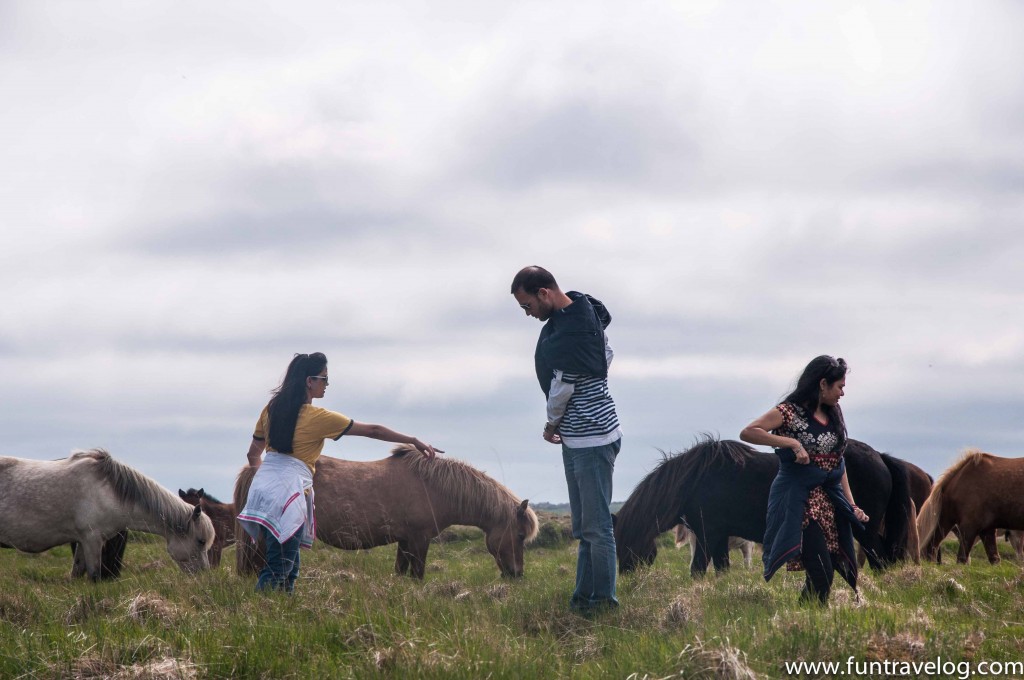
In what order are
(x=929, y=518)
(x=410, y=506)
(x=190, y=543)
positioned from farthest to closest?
(x=929, y=518) → (x=410, y=506) → (x=190, y=543)

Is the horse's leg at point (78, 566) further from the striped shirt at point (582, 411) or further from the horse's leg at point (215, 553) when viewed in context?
the striped shirt at point (582, 411)

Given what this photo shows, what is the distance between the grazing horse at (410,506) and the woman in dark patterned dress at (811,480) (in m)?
4.97

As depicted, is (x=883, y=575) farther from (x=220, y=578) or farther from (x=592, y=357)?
(x=220, y=578)

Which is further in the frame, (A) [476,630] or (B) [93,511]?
(B) [93,511]

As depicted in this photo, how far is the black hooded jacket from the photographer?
20.5 ft

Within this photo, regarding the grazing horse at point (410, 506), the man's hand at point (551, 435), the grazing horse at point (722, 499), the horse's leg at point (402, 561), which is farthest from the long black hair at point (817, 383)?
the horse's leg at point (402, 561)

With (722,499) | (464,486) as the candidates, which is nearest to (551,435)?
(722,499)

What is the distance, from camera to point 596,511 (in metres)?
6.24

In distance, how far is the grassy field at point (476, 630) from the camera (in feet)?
15.8

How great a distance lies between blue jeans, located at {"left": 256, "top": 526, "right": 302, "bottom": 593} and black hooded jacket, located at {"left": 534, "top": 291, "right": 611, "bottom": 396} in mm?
2307

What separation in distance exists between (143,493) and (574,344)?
6.38m

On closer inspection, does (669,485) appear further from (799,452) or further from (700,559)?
(799,452)

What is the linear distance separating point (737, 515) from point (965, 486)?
5.92m

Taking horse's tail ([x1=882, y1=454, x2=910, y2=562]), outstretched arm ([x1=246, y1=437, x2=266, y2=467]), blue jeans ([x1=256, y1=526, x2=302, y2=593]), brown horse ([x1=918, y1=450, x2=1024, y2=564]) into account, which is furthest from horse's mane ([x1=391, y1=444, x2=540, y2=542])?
brown horse ([x1=918, y1=450, x2=1024, y2=564])
